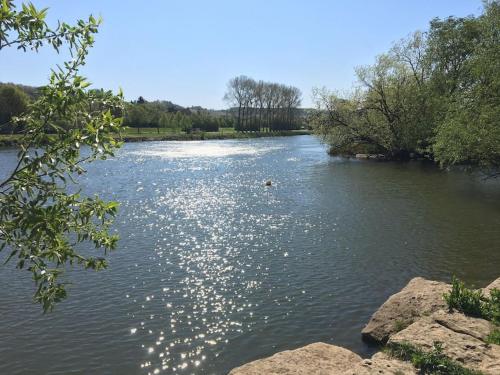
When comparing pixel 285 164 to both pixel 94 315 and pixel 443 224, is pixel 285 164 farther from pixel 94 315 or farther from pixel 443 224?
pixel 94 315

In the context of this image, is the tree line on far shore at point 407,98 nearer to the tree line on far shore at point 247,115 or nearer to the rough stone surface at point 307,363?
the rough stone surface at point 307,363

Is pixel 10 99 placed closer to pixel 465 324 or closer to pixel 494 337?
pixel 465 324

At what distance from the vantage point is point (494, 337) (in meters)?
8.42

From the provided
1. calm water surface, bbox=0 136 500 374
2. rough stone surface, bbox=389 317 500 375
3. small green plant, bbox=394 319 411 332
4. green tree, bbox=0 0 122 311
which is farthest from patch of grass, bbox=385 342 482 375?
green tree, bbox=0 0 122 311

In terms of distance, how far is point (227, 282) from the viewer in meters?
15.0

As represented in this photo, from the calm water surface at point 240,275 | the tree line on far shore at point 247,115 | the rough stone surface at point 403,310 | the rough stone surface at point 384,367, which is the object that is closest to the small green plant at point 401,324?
the rough stone surface at point 403,310

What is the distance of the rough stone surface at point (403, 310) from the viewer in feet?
35.5

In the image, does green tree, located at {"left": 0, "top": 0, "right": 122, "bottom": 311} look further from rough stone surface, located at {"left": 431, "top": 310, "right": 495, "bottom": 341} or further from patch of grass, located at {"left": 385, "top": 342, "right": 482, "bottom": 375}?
rough stone surface, located at {"left": 431, "top": 310, "right": 495, "bottom": 341}

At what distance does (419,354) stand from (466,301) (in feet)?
8.75

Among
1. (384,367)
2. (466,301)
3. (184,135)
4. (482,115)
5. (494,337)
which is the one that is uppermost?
(482,115)

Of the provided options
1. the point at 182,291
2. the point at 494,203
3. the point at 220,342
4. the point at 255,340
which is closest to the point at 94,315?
the point at 182,291

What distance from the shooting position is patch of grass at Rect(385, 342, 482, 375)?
747cm

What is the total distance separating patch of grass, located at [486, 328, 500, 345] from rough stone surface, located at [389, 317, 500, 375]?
13 centimetres

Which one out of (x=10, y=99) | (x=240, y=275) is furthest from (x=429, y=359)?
(x=10, y=99)
